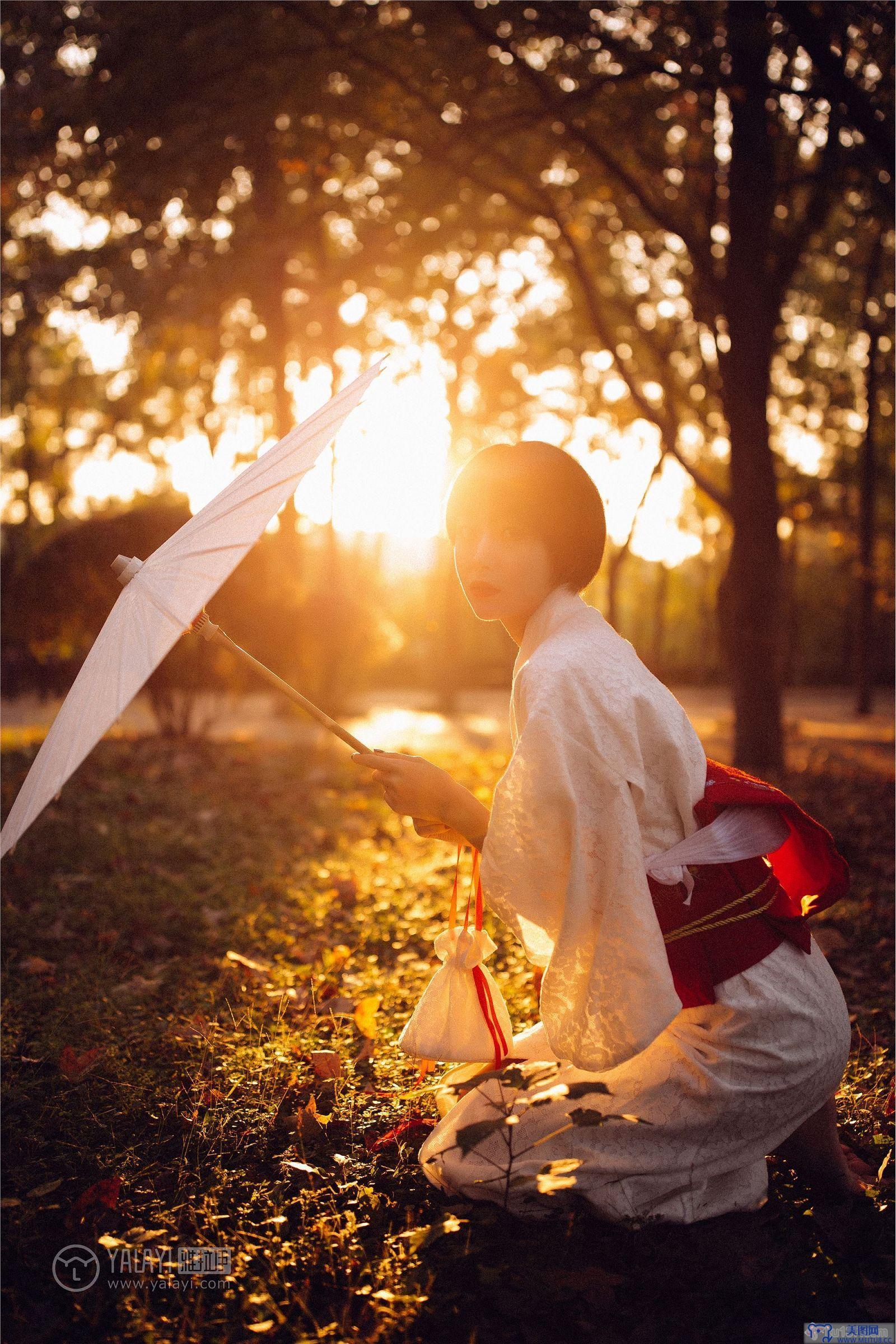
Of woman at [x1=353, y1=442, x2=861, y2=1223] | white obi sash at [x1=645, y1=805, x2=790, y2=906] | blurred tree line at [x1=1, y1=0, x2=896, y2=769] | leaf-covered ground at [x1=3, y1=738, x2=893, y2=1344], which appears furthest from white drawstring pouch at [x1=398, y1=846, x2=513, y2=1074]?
blurred tree line at [x1=1, y1=0, x2=896, y2=769]

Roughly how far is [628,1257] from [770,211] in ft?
29.3

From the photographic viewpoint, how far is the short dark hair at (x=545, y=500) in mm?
2258

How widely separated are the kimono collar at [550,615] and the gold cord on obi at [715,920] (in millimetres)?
697

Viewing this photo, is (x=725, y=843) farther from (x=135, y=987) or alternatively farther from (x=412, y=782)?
(x=135, y=987)

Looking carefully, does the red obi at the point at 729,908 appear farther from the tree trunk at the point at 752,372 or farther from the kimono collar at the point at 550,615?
the tree trunk at the point at 752,372

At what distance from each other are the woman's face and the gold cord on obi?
2.78ft

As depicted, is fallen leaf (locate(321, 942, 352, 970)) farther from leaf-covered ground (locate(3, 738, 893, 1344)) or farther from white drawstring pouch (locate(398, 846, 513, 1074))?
white drawstring pouch (locate(398, 846, 513, 1074))

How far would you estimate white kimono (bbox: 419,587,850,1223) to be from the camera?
6.40 ft

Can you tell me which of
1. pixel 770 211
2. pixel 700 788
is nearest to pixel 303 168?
pixel 770 211

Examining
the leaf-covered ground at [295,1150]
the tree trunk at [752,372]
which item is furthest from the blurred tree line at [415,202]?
the leaf-covered ground at [295,1150]

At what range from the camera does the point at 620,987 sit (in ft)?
6.39

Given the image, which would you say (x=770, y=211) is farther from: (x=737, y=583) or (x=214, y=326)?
(x=214, y=326)

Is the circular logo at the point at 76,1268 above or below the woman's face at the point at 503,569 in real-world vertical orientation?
below

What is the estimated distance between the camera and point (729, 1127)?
2164 millimetres
